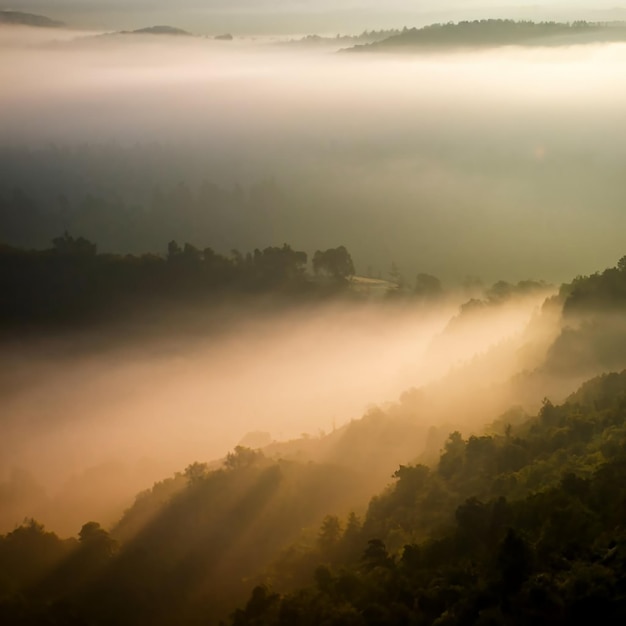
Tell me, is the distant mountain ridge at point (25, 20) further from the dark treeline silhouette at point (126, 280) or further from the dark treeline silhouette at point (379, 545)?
the dark treeline silhouette at point (379, 545)

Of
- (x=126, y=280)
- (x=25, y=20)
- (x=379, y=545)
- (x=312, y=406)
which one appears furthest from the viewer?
(x=25, y=20)

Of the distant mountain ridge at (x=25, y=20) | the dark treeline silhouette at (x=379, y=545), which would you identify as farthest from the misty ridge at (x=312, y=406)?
the distant mountain ridge at (x=25, y=20)

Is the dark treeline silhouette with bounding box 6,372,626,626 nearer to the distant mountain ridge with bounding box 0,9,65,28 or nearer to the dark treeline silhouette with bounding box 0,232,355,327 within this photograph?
the dark treeline silhouette with bounding box 0,232,355,327

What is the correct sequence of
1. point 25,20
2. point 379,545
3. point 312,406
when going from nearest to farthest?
point 379,545, point 312,406, point 25,20

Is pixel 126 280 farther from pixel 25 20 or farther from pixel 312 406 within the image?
pixel 25 20

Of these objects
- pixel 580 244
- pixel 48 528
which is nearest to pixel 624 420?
pixel 48 528

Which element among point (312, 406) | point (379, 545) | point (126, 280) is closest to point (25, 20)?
point (126, 280)
